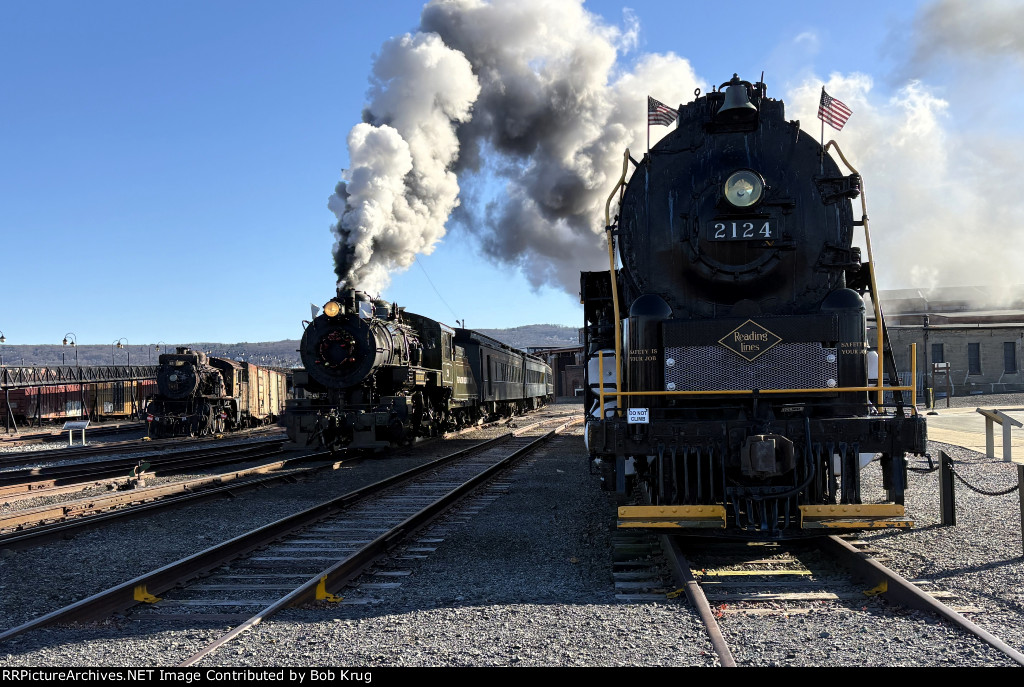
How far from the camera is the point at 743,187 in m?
7.19

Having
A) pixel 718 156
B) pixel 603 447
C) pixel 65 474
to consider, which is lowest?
pixel 65 474

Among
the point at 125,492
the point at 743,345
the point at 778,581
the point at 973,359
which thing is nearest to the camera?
the point at 778,581

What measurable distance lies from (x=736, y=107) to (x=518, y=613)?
5.02 m

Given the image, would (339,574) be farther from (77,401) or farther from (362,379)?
(77,401)

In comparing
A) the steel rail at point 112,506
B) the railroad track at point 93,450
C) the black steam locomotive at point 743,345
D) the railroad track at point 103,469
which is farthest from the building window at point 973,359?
the black steam locomotive at point 743,345

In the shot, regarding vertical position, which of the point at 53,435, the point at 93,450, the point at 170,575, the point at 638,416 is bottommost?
the point at 53,435

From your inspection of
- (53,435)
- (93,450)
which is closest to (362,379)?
(93,450)

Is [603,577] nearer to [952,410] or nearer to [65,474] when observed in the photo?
[65,474]

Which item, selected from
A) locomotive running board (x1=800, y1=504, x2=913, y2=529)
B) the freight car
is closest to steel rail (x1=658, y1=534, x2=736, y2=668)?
locomotive running board (x1=800, y1=504, x2=913, y2=529)

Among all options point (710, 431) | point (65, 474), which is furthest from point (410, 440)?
point (710, 431)

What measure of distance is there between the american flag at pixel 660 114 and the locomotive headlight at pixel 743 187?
5.47ft

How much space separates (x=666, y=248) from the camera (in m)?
7.49
